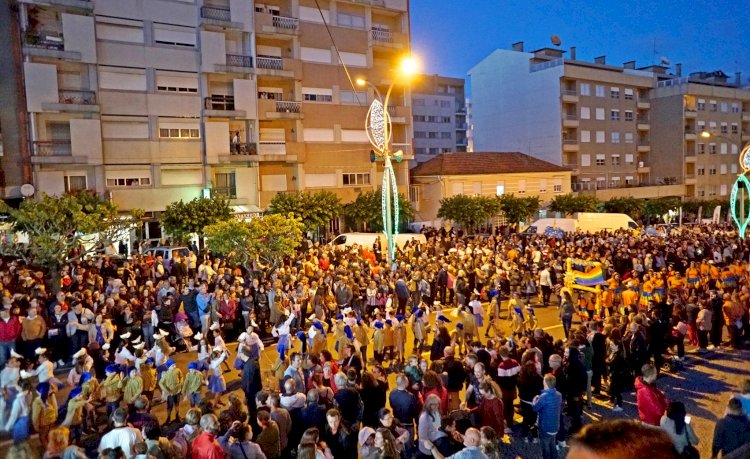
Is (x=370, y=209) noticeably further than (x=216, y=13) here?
Yes

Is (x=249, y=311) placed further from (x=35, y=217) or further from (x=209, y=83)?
(x=209, y=83)

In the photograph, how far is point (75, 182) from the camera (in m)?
31.3

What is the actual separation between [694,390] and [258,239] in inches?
530

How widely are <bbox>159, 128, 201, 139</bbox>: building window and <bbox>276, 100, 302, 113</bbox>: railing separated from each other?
5.20 meters

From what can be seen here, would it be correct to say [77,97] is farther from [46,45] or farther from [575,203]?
[575,203]

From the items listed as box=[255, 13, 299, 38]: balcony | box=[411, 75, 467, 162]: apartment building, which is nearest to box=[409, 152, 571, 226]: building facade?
box=[255, 13, 299, 38]: balcony

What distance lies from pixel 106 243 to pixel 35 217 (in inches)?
103

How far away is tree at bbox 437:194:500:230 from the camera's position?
37.7 meters

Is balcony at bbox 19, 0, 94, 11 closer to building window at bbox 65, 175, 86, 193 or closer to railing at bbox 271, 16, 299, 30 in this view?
building window at bbox 65, 175, 86, 193

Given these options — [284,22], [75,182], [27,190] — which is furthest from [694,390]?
[284,22]

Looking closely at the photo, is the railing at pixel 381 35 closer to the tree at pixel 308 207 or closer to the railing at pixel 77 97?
the tree at pixel 308 207

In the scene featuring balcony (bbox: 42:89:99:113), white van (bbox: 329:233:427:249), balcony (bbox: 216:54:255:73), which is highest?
balcony (bbox: 216:54:255:73)

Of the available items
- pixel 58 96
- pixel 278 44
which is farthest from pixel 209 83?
pixel 58 96

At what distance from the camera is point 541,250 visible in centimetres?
2320
